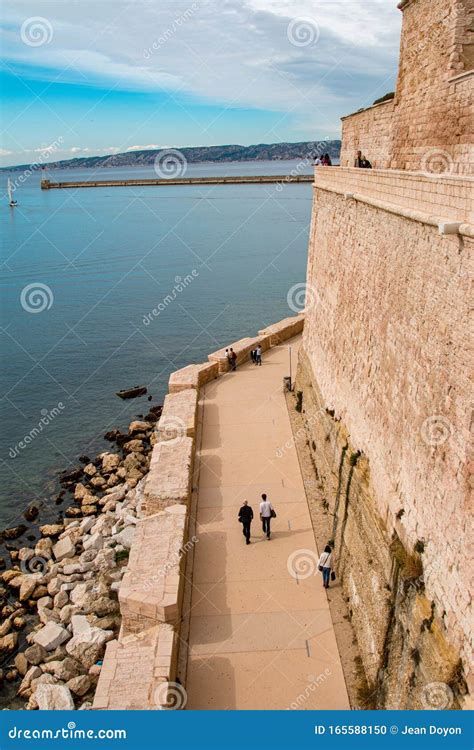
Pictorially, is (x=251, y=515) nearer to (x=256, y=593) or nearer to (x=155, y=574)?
(x=256, y=593)

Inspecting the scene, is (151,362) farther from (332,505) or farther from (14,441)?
(332,505)

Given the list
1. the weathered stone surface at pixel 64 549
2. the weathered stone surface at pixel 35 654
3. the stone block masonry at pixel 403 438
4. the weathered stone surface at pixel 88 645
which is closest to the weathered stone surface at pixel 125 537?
the weathered stone surface at pixel 64 549

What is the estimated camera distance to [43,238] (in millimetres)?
66812

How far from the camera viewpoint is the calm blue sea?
24000 mm

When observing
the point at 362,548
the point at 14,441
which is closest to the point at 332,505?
the point at 362,548

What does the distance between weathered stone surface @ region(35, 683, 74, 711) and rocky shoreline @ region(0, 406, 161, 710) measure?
0.05ft

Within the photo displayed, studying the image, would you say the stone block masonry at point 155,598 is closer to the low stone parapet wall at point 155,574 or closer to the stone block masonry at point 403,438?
the low stone parapet wall at point 155,574

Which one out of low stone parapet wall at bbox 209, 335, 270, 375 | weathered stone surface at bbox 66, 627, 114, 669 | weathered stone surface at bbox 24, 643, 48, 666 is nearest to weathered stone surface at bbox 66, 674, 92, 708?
weathered stone surface at bbox 66, 627, 114, 669

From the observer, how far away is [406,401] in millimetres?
7824

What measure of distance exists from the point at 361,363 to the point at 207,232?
60221 millimetres

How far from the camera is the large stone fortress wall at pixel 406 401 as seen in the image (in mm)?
6074

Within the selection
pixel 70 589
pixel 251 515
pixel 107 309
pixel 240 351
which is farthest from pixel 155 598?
pixel 107 309

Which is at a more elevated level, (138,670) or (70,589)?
(138,670)

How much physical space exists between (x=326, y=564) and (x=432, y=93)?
7625 mm
